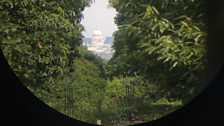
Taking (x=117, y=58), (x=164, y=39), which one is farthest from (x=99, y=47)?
(x=164, y=39)

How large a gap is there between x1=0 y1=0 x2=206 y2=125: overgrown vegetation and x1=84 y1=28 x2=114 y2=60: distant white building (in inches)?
1.7

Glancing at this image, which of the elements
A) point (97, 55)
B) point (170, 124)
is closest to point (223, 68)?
point (170, 124)

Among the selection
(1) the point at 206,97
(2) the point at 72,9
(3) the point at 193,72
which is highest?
(2) the point at 72,9

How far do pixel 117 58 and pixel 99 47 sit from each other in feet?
0.52

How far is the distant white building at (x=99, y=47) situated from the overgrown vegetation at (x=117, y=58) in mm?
42

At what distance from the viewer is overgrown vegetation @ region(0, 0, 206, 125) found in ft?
6.38

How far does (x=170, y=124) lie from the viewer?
5.08 ft

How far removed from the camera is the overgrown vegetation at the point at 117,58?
6.38 ft

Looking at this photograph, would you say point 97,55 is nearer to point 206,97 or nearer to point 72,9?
point 72,9

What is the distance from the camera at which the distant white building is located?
6.53 feet

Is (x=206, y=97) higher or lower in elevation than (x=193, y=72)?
lower

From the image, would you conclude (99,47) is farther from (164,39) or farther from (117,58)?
(164,39)

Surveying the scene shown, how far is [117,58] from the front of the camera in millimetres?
2043

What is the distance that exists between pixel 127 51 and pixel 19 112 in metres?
0.89
